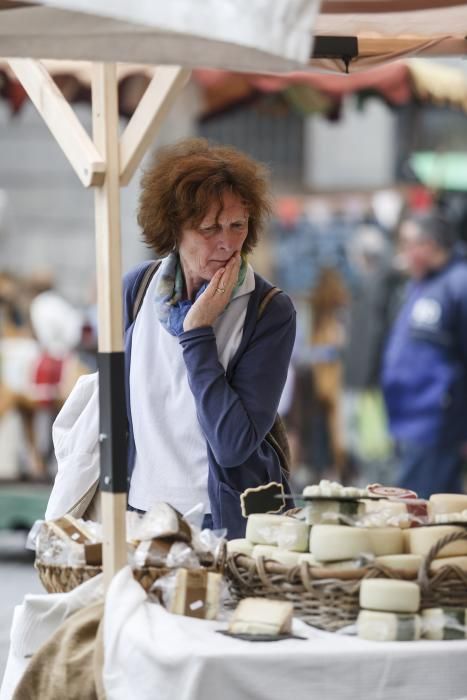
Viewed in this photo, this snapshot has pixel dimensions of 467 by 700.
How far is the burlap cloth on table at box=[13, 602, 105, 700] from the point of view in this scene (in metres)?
3.35

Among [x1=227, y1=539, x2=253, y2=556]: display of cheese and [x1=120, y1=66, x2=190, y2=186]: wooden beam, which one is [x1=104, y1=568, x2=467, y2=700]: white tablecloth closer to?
[x1=227, y1=539, x2=253, y2=556]: display of cheese

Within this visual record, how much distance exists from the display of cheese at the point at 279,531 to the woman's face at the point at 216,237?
2.55 feet

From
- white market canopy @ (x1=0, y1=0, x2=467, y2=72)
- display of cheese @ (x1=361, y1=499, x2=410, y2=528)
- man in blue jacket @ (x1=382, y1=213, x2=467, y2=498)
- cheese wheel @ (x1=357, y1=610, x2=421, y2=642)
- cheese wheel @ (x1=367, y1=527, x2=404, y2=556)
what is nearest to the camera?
white market canopy @ (x1=0, y1=0, x2=467, y2=72)

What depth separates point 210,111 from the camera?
945 cm

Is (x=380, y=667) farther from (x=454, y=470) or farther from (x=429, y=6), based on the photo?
(x=454, y=470)

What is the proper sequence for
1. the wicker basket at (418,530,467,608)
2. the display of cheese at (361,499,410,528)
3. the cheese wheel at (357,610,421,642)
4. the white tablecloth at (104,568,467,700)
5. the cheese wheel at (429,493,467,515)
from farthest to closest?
the cheese wheel at (429,493,467,515) < the display of cheese at (361,499,410,528) < the wicker basket at (418,530,467,608) < the cheese wheel at (357,610,421,642) < the white tablecloth at (104,568,467,700)

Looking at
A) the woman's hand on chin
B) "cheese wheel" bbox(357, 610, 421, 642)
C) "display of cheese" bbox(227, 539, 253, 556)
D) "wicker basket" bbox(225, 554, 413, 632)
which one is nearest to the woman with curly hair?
the woman's hand on chin

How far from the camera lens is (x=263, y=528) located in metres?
3.66

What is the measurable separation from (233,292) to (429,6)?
38.1 inches

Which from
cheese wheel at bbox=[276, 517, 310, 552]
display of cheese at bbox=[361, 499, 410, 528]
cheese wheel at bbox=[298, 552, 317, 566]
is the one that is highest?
display of cheese at bbox=[361, 499, 410, 528]

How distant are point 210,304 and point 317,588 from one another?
953 mm

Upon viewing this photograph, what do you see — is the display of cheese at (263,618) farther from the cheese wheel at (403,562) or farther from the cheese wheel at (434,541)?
the cheese wheel at (434,541)

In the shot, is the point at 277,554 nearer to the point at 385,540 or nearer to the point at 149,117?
the point at 385,540

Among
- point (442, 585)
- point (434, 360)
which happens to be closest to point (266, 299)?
point (442, 585)
